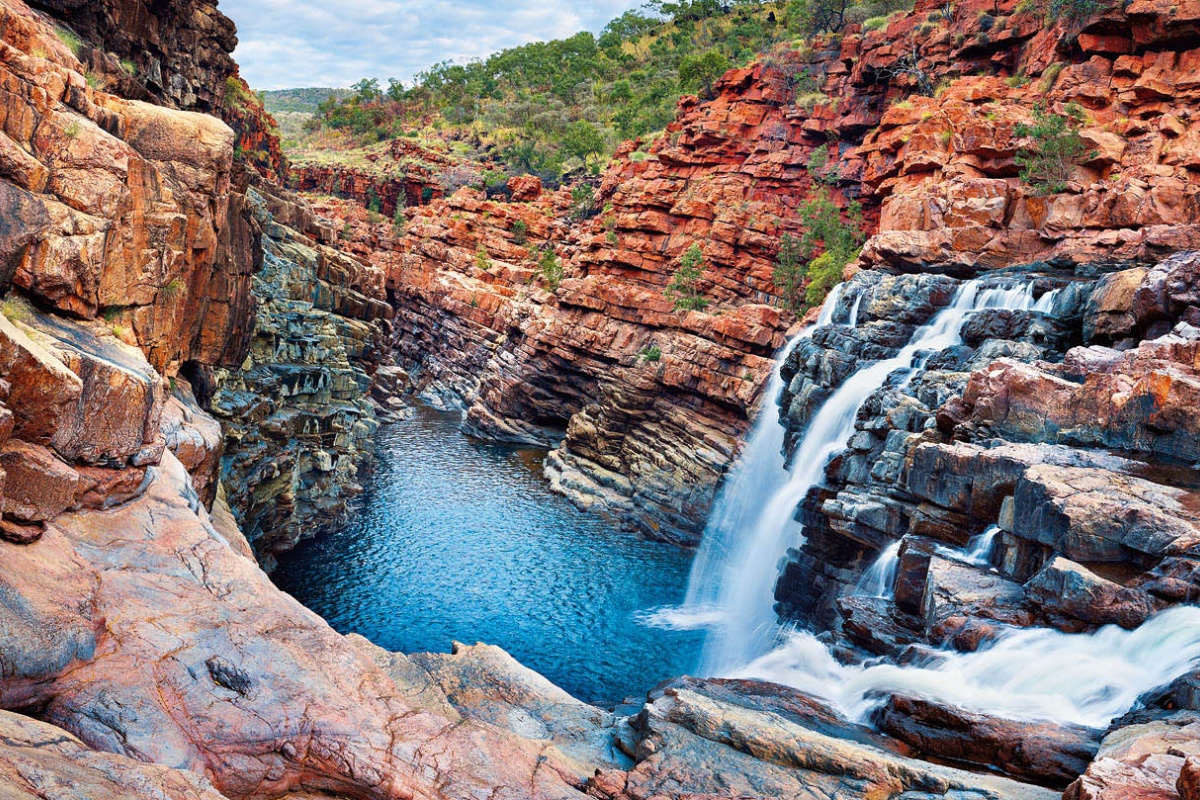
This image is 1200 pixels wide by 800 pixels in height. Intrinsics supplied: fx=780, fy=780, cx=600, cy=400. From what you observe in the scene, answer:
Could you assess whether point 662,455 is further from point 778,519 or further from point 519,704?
point 519,704

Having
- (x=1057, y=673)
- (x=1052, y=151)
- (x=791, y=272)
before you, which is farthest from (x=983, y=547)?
(x=791, y=272)

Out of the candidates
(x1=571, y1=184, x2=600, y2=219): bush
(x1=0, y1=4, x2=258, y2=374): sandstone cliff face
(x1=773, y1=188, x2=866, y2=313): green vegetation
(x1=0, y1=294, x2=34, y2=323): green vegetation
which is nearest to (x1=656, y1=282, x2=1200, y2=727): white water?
(x1=773, y1=188, x2=866, y2=313): green vegetation

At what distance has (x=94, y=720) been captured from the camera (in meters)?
7.94

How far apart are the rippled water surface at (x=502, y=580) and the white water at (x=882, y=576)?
657 cm

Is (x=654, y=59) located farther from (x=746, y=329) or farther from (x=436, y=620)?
(x=436, y=620)

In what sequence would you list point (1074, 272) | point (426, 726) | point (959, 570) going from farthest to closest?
point (1074, 272) < point (959, 570) < point (426, 726)

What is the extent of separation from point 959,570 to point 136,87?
2385 cm

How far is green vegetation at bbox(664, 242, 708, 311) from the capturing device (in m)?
44.2

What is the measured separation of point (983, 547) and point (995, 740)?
6.02 m

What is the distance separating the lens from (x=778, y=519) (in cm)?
2741

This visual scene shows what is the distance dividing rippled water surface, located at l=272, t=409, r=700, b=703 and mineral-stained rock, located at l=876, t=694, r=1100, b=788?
1088 centimetres

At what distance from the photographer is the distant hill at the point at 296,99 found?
571 ft

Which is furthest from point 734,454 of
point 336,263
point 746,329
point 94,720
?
point 94,720

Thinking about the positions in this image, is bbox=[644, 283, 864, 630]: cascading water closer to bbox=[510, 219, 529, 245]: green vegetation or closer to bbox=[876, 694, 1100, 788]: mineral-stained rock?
bbox=[876, 694, 1100, 788]: mineral-stained rock
